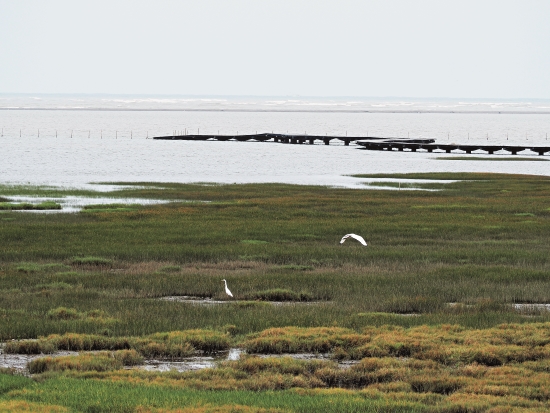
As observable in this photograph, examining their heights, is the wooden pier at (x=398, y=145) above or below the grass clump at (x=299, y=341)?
below

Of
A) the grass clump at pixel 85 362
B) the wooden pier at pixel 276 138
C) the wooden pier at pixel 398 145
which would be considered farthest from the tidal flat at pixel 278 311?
the wooden pier at pixel 276 138

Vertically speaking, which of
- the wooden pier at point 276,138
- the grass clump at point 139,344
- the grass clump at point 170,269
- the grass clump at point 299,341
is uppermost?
the grass clump at point 299,341

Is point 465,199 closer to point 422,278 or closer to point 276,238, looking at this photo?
point 276,238

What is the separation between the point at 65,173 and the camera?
8512 cm

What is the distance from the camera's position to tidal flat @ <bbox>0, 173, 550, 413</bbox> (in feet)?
46.0

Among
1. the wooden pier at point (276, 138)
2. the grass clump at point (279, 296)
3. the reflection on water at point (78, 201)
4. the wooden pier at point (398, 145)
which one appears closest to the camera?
the grass clump at point (279, 296)

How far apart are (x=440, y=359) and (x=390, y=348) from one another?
0.95 m

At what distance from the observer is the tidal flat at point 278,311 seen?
14023 mm

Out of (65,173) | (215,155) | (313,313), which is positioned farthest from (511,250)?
(215,155)

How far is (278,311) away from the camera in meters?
21.1

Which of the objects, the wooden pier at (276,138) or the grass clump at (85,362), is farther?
the wooden pier at (276,138)

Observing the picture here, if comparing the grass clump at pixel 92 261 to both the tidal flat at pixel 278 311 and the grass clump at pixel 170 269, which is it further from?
the grass clump at pixel 170 269

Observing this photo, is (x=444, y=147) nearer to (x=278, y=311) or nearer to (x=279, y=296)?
(x=279, y=296)

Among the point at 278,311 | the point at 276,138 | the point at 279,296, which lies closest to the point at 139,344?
the point at 278,311
